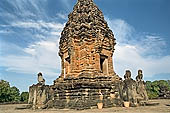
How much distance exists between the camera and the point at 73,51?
44.4 ft

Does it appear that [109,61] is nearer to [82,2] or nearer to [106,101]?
[106,101]

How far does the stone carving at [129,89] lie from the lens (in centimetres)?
1146

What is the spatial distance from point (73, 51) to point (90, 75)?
2.43 m

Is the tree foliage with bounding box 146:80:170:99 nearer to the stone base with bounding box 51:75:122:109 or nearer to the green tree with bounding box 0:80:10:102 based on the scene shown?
the stone base with bounding box 51:75:122:109

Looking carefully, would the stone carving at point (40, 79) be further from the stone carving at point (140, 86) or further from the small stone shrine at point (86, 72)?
the stone carving at point (140, 86)

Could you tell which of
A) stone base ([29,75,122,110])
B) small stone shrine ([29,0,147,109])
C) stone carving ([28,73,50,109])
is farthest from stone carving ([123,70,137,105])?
stone carving ([28,73,50,109])

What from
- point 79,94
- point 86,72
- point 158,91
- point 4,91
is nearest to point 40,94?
point 79,94

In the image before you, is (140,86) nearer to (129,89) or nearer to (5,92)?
(129,89)

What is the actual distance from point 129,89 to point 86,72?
308 centimetres

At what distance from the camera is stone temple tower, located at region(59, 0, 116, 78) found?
13086 mm

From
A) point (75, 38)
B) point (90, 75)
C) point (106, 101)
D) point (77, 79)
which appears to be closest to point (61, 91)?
point (77, 79)

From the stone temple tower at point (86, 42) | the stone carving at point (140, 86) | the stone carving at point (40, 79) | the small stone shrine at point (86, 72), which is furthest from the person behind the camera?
the stone carving at point (140, 86)

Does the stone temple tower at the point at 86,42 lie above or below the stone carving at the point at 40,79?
above

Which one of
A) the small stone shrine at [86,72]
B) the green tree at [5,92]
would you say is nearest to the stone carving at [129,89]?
the small stone shrine at [86,72]
